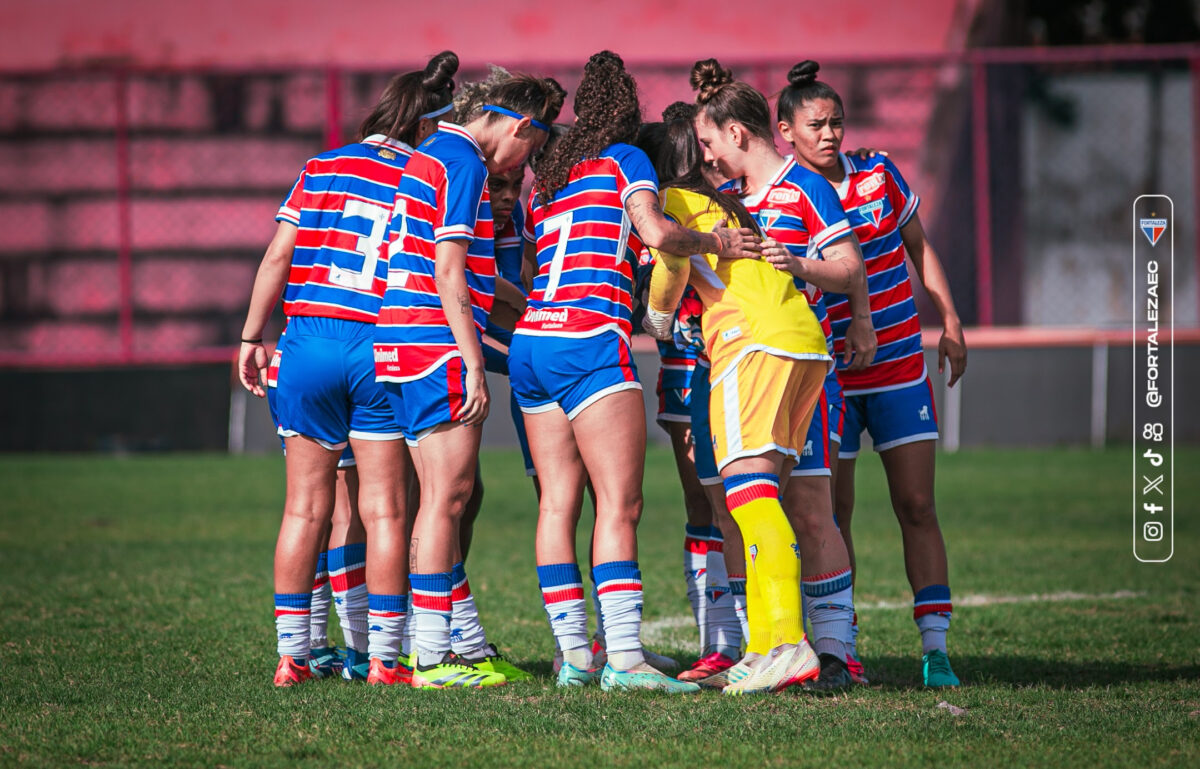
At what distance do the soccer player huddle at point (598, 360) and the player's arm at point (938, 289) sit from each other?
15cm

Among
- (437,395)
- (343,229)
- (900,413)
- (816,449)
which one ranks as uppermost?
(343,229)

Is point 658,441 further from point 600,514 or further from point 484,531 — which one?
point 600,514

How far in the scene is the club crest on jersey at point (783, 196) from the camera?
4.24m

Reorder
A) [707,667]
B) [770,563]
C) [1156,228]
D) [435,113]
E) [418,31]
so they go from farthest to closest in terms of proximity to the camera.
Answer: [418,31] < [1156,228] < [435,113] < [707,667] < [770,563]

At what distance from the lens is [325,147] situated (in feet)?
51.3

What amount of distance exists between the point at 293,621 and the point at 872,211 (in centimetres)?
251

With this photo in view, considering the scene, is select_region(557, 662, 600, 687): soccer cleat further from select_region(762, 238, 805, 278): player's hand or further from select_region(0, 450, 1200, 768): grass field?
select_region(762, 238, 805, 278): player's hand

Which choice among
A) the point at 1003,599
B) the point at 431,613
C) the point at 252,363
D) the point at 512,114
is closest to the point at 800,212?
the point at 512,114

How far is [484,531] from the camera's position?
8.95m

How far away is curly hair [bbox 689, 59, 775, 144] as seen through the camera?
420 cm

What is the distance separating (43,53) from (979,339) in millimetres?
12642

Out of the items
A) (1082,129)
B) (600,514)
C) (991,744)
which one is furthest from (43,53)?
(991,744)

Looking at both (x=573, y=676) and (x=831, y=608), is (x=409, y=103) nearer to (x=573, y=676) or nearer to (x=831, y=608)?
(x=573, y=676)

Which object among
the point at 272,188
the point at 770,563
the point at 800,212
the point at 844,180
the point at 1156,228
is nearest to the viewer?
the point at 770,563
